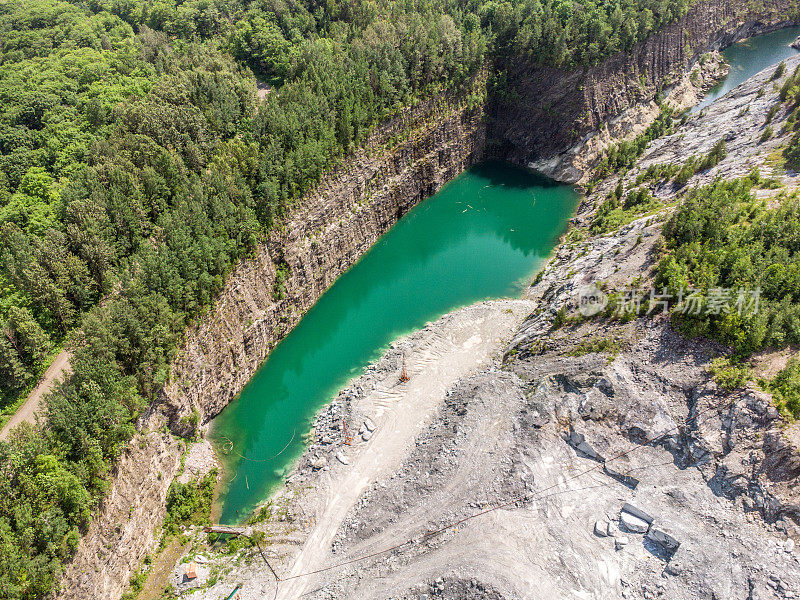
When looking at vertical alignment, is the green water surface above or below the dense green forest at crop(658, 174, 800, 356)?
above

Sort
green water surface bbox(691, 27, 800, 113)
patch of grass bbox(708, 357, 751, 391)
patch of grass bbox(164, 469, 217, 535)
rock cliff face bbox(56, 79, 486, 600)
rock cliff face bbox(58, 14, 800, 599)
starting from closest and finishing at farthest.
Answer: patch of grass bbox(708, 357, 751, 391) < rock cliff face bbox(56, 79, 486, 600) < rock cliff face bbox(58, 14, 800, 599) < patch of grass bbox(164, 469, 217, 535) < green water surface bbox(691, 27, 800, 113)

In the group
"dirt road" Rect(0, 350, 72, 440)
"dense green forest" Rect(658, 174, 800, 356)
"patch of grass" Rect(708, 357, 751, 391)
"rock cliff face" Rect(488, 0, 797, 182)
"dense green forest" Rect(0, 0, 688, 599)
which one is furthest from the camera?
"rock cliff face" Rect(488, 0, 797, 182)

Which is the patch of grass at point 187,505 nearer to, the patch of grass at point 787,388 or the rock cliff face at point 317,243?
the rock cliff face at point 317,243

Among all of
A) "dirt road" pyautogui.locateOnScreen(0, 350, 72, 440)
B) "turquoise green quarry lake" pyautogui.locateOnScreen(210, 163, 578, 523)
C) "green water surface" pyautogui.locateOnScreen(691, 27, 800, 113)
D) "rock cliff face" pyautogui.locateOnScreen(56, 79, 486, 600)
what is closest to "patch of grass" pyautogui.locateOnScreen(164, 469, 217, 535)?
"rock cliff face" pyautogui.locateOnScreen(56, 79, 486, 600)

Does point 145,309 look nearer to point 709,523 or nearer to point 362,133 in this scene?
point 362,133

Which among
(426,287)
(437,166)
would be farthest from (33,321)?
(437,166)

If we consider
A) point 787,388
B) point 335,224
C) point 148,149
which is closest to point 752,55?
point 335,224

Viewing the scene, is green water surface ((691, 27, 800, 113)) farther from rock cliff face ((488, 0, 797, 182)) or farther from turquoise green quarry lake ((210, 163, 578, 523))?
turquoise green quarry lake ((210, 163, 578, 523))
